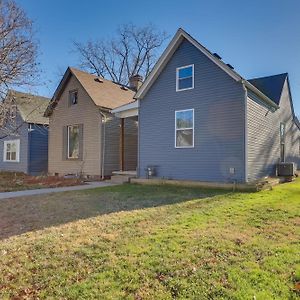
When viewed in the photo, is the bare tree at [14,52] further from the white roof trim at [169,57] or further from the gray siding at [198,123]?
the gray siding at [198,123]

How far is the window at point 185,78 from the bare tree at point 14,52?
21.0 ft

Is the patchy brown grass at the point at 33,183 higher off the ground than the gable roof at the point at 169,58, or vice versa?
the gable roof at the point at 169,58

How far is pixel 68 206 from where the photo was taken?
7566 mm

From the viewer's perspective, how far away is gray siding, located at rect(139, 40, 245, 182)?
10.5 metres

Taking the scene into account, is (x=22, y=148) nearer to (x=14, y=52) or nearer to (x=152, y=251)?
(x=14, y=52)

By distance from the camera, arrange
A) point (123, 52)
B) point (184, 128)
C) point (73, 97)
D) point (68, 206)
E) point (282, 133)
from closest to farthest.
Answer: point (68, 206)
point (184, 128)
point (282, 133)
point (73, 97)
point (123, 52)

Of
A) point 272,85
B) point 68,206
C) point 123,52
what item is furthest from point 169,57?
point 123,52

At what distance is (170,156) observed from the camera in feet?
40.0

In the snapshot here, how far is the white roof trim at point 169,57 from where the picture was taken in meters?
10.6

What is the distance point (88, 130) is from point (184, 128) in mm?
6164

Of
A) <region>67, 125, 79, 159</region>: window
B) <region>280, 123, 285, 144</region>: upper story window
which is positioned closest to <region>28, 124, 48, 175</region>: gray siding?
<region>67, 125, 79, 159</region>: window

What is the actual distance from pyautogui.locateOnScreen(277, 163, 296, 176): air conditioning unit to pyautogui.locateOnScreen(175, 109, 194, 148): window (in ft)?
16.9

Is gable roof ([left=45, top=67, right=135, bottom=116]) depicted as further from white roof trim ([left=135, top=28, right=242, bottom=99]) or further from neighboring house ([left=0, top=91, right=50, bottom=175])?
white roof trim ([left=135, top=28, right=242, bottom=99])

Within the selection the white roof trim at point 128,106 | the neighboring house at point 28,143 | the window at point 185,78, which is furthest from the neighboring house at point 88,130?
the window at point 185,78
